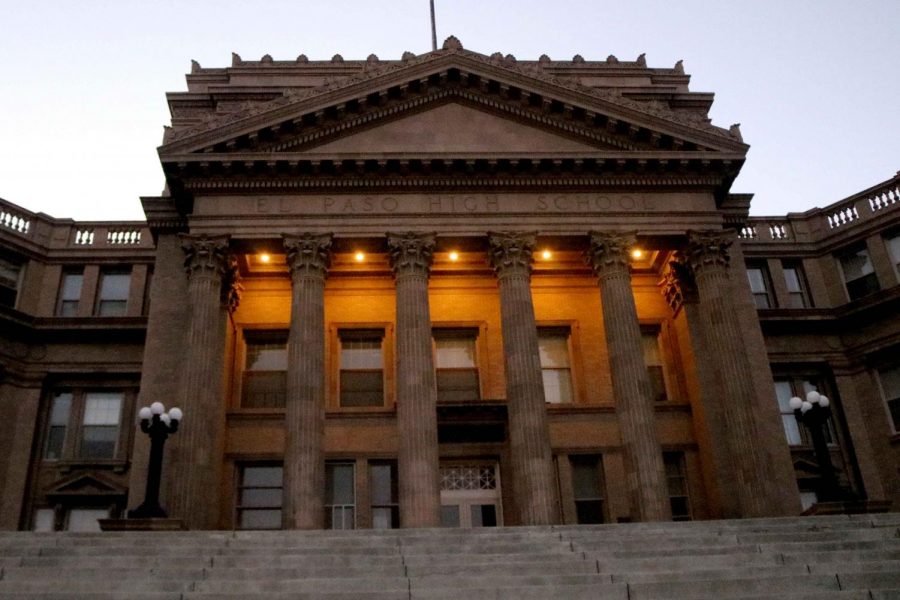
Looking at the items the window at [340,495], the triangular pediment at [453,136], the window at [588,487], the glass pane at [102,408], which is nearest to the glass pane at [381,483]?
the window at [340,495]

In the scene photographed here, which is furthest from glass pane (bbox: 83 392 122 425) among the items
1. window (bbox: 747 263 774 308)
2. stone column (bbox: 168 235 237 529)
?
window (bbox: 747 263 774 308)

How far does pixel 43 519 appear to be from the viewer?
33.8 m

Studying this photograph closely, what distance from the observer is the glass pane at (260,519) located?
2920 centimetres

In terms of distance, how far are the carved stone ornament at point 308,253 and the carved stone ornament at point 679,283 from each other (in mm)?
12140

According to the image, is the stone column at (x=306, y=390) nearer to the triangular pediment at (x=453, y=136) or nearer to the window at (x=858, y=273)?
the triangular pediment at (x=453, y=136)

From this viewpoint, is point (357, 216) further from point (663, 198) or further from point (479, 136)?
point (663, 198)

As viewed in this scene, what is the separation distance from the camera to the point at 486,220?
96.3ft

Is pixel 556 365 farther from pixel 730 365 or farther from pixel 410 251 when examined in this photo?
pixel 410 251

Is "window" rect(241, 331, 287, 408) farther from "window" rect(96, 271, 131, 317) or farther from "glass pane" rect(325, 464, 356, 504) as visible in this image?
"window" rect(96, 271, 131, 317)

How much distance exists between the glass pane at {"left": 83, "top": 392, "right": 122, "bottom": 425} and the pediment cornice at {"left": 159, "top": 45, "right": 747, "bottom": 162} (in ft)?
39.3

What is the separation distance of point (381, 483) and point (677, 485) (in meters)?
10.3

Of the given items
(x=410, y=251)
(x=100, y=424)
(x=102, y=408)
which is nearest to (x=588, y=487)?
(x=410, y=251)

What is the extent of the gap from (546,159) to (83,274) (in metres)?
21.8

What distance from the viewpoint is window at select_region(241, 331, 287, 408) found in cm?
3122
